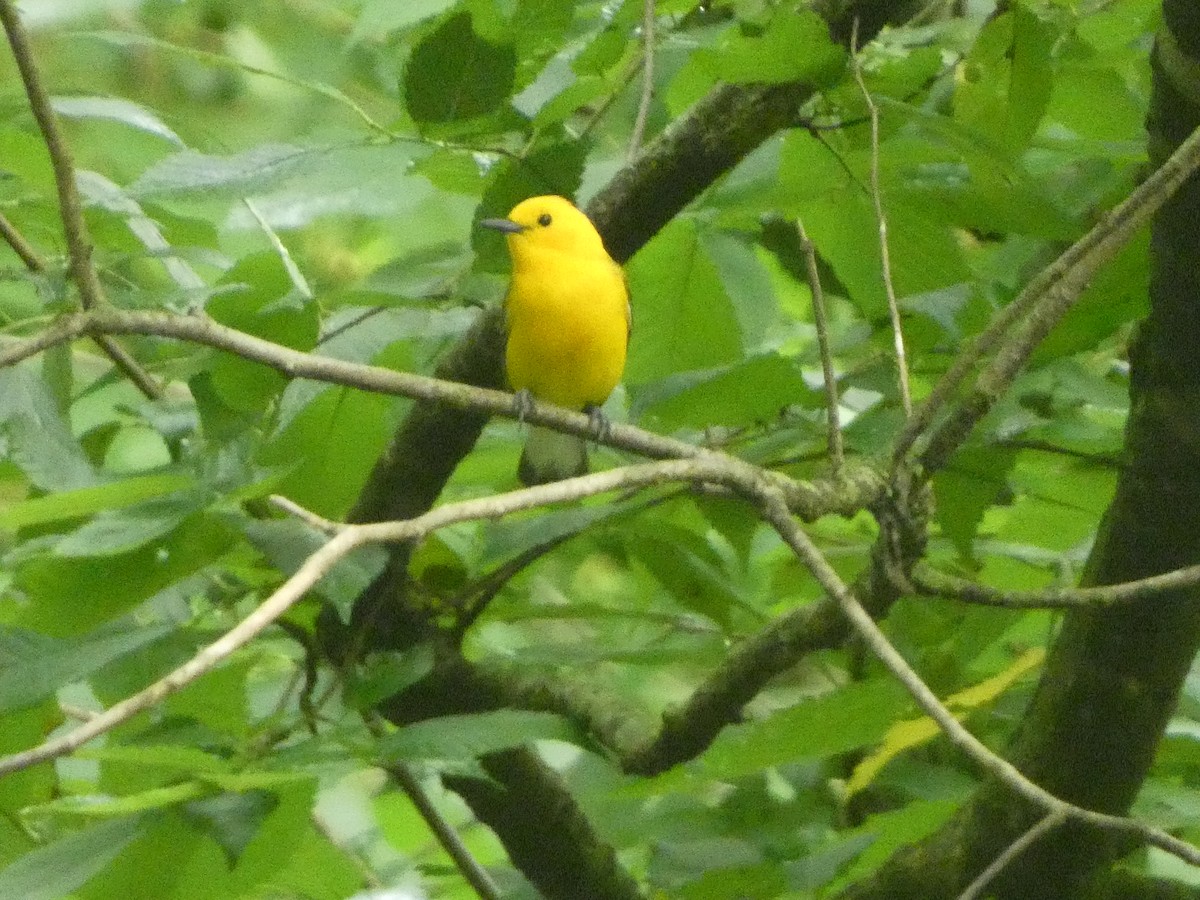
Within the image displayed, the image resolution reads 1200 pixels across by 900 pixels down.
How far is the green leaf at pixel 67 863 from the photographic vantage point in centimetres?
154

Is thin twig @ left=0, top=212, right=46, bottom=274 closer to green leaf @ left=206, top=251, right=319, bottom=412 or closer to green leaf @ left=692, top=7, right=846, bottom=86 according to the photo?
green leaf @ left=206, top=251, right=319, bottom=412

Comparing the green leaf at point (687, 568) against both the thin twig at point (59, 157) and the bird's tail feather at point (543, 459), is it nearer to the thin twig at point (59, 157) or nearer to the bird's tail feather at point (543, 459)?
the bird's tail feather at point (543, 459)

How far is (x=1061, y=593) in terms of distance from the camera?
5.49 feet

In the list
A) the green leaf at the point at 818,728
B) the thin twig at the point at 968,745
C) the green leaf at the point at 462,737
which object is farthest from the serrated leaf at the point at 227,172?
the green leaf at the point at 818,728

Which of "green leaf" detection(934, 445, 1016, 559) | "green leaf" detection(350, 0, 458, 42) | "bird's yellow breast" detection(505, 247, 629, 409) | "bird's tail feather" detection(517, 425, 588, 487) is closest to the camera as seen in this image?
"green leaf" detection(350, 0, 458, 42)

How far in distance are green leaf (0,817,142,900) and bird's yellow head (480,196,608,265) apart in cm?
107

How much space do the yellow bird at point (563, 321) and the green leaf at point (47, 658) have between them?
44.5 inches

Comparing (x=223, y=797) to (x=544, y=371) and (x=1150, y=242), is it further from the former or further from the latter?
(x=544, y=371)

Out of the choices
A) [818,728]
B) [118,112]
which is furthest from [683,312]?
[118,112]

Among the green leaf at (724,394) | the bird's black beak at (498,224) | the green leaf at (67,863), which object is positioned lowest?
the green leaf at (67,863)

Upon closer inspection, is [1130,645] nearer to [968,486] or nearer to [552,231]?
[968,486]

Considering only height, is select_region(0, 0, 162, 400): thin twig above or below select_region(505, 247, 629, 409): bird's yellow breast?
above

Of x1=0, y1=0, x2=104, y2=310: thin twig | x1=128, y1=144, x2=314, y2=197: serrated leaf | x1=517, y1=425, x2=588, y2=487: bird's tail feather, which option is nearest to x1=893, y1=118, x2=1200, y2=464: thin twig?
x1=128, y1=144, x2=314, y2=197: serrated leaf

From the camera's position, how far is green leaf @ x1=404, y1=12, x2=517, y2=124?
1730mm
